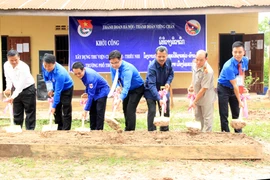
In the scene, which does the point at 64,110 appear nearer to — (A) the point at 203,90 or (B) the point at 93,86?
(B) the point at 93,86

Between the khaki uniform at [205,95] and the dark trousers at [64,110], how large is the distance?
86.3 inches

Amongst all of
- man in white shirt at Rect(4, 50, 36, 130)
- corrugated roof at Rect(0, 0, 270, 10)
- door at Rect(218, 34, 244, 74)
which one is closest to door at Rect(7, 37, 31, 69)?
corrugated roof at Rect(0, 0, 270, 10)

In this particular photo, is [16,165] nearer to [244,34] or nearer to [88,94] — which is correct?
[88,94]

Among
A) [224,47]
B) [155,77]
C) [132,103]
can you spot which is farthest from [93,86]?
[224,47]

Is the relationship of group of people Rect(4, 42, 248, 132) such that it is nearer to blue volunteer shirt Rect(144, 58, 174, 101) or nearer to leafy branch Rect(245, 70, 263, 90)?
blue volunteer shirt Rect(144, 58, 174, 101)

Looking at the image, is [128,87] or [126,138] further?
[128,87]

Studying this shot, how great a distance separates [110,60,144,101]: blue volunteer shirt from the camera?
6445mm

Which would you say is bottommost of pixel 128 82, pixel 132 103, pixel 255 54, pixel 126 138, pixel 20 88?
pixel 126 138

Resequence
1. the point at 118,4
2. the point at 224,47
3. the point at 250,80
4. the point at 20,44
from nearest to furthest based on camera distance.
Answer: the point at 118,4
the point at 250,80
the point at 20,44
the point at 224,47

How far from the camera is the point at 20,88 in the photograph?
23.5 feet

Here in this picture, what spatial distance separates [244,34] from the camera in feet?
43.3

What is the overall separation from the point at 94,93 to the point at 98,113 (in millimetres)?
362

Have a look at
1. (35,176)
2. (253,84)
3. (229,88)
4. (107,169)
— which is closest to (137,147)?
(107,169)

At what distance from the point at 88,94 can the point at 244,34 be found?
7958 mm
